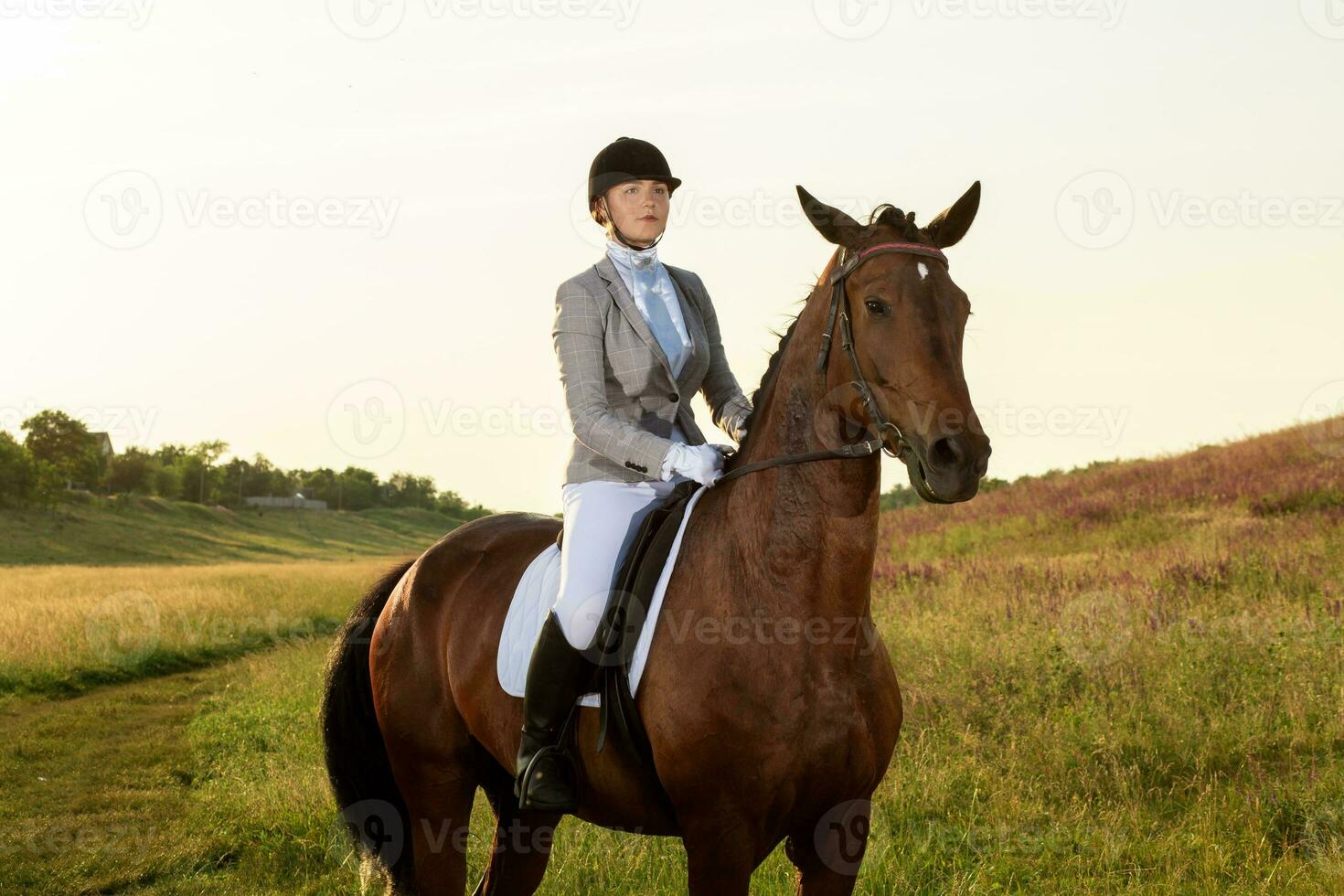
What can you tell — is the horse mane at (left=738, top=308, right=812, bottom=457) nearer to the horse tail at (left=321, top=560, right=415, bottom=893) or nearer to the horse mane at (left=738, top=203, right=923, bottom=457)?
the horse mane at (left=738, top=203, right=923, bottom=457)

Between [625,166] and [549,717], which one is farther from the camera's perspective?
[625,166]

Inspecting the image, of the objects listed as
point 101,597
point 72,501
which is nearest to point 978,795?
point 101,597

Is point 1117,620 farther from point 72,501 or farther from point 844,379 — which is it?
point 72,501

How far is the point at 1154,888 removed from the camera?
5.19 metres

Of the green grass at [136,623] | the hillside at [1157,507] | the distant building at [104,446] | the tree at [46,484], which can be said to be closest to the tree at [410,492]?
the distant building at [104,446]

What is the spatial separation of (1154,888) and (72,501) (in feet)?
233

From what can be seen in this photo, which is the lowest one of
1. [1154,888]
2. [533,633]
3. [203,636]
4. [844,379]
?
[203,636]

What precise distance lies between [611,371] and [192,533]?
239ft

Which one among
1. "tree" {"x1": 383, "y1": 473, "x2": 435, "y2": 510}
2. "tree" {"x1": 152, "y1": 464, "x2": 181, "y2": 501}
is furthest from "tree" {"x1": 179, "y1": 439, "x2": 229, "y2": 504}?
"tree" {"x1": 383, "y1": 473, "x2": 435, "y2": 510}

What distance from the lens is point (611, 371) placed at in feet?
13.5

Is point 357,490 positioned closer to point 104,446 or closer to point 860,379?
point 104,446

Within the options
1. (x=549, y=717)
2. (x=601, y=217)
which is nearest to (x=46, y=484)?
(x=601, y=217)

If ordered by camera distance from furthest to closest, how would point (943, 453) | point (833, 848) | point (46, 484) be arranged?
1. point (46, 484)
2. point (833, 848)
3. point (943, 453)

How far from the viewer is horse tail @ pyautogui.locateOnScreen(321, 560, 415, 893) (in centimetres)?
552
